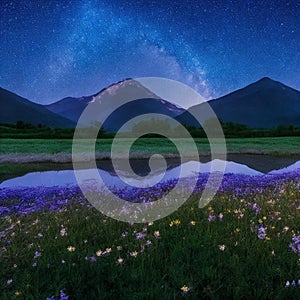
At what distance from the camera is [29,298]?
3412 mm

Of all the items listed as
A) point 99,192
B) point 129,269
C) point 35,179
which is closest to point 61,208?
point 99,192

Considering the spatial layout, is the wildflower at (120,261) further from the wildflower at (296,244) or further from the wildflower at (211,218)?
the wildflower at (296,244)

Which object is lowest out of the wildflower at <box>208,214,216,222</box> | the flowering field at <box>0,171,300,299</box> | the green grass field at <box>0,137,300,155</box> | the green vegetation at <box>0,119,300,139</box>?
the flowering field at <box>0,171,300,299</box>

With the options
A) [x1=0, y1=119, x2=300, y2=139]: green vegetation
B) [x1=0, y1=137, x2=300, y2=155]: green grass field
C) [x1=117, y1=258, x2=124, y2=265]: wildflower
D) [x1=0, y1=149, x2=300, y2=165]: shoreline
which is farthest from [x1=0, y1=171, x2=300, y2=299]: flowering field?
[x1=0, y1=119, x2=300, y2=139]: green vegetation

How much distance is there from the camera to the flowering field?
138 inches

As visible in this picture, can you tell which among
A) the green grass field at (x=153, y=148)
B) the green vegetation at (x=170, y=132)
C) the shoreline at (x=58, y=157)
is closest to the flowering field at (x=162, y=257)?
the shoreline at (x=58, y=157)

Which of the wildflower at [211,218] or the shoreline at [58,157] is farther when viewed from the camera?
the shoreline at [58,157]

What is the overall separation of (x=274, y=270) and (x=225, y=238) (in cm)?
116

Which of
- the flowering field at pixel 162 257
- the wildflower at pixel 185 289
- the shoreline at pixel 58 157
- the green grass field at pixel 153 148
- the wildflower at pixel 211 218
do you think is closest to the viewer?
the wildflower at pixel 185 289

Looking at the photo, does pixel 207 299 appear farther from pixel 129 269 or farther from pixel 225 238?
pixel 225 238

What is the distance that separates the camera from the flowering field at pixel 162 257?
351 cm

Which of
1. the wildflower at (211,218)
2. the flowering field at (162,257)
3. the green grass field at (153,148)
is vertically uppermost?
the green grass field at (153,148)

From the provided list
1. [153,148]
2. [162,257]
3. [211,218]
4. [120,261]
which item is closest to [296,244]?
[211,218]

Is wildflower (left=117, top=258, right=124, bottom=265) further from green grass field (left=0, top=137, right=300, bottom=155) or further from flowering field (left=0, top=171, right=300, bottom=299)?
green grass field (left=0, top=137, right=300, bottom=155)
